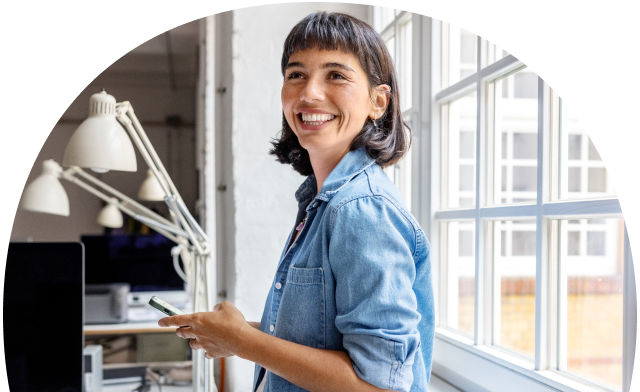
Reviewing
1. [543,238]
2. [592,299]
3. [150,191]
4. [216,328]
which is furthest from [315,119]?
[150,191]

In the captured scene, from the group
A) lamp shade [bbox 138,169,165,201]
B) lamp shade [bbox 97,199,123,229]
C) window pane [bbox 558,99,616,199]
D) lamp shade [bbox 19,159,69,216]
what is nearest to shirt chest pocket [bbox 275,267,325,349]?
window pane [bbox 558,99,616,199]

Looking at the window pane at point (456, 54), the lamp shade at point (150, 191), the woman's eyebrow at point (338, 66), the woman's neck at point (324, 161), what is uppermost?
the window pane at point (456, 54)

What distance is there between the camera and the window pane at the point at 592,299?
89 cm

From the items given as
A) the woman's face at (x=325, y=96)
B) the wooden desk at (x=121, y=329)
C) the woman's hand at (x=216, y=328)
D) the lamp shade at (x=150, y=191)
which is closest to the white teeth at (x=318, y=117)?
the woman's face at (x=325, y=96)

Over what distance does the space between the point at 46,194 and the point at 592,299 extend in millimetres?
2011

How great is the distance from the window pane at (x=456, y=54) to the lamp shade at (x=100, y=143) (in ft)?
3.08

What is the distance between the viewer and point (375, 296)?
69 centimetres

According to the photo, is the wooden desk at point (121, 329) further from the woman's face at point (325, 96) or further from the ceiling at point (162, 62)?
the ceiling at point (162, 62)

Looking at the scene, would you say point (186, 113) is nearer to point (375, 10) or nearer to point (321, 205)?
point (375, 10)

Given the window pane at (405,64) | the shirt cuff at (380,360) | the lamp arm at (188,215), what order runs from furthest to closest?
the window pane at (405,64), the lamp arm at (188,215), the shirt cuff at (380,360)

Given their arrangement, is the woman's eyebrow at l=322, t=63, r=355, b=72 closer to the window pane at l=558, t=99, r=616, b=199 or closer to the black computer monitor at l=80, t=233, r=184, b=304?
the window pane at l=558, t=99, r=616, b=199

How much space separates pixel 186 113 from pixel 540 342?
5.25m

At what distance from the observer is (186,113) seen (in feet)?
18.9

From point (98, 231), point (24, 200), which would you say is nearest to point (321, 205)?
point (24, 200)
